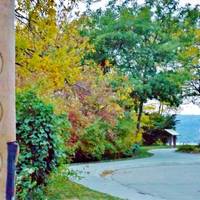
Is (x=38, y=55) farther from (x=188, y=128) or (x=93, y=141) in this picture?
(x=188, y=128)

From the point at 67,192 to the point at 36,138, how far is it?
2550 mm

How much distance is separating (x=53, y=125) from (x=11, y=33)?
6.07m

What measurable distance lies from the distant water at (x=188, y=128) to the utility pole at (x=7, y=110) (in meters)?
30.8

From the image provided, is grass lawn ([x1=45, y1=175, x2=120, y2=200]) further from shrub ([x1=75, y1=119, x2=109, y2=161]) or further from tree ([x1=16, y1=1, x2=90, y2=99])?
shrub ([x1=75, y1=119, x2=109, y2=161])

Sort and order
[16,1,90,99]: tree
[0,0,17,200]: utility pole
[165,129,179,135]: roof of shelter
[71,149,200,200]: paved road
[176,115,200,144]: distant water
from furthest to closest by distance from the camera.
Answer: [176,115,200,144]: distant water
[165,129,179,135]: roof of shelter
[71,149,200,200]: paved road
[16,1,90,99]: tree
[0,0,17,200]: utility pole

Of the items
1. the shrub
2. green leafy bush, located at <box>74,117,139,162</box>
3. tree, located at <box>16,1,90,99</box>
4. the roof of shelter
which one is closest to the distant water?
the roof of shelter

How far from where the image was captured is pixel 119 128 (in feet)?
64.1

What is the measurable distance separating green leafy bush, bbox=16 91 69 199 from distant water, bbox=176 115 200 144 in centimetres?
2503

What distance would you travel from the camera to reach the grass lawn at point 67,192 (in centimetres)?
765

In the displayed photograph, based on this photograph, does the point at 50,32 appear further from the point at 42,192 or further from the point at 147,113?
the point at 147,113

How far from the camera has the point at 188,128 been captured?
3366cm

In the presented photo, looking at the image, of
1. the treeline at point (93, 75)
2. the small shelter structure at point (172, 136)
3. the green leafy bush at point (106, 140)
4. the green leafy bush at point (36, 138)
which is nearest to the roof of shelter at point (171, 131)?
the small shelter structure at point (172, 136)

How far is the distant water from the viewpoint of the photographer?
103 feet

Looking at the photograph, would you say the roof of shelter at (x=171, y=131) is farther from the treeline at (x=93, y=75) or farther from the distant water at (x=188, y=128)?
the distant water at (x=188, y=128)
